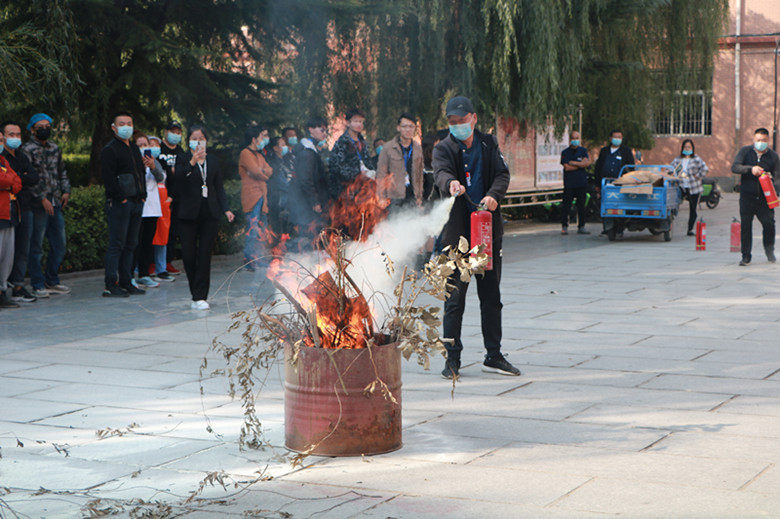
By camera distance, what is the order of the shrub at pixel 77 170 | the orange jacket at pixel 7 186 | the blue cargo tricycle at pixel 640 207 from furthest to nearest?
1. the shrub at pixel 77 170
2. the blue cargo tricycle at pixel 640 207
3. the orange jacket at pixel 7 186

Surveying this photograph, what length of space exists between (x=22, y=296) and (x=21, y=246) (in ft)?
1.82

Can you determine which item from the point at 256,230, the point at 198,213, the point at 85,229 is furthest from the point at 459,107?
the point at 85,229

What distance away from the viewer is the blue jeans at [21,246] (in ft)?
36.4

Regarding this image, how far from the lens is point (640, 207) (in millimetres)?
17531

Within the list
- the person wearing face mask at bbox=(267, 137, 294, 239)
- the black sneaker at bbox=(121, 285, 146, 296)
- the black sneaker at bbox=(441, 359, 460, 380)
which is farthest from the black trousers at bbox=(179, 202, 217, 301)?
the black sneaker at bbox=(441, 359, 460, 380)

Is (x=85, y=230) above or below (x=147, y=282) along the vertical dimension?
above

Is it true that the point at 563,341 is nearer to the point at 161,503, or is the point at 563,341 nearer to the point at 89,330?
the point at 89,330

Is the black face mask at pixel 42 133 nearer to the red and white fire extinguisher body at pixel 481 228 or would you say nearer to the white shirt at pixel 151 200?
the white shirt at pixel 151 200

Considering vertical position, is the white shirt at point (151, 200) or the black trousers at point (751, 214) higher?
the white shirt at point (151, 200)

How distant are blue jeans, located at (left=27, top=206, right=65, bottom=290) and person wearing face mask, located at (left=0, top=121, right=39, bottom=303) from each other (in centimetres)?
11

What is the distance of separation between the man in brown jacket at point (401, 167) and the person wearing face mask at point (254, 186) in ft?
5.53

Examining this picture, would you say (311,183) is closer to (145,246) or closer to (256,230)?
(256,230)

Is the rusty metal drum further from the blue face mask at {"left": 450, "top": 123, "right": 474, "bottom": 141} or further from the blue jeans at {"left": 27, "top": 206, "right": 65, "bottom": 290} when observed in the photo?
the blue jeans at {"left": 27, "top": 206, "right": 65, "bottom": 290}

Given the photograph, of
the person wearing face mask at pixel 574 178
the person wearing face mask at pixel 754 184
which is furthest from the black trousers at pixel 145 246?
the person wearing face mask at pixel 574 178
